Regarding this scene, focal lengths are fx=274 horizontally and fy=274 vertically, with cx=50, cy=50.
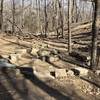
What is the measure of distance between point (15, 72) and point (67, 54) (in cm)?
586

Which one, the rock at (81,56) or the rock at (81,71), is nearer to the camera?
the rock at (81,71)

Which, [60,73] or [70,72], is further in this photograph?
[70,72]

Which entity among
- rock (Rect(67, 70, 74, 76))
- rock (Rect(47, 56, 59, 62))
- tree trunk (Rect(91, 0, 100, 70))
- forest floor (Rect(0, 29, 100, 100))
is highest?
tree trunk (Rect(91, 0, 100, 70))

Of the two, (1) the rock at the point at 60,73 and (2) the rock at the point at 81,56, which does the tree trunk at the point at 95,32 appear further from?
(1) the rock at the point at 60,73

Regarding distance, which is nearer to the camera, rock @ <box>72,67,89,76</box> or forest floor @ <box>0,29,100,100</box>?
forest floor @ <box>0,29,100,100</box>

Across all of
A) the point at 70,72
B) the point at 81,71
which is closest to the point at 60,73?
the point at 70,72

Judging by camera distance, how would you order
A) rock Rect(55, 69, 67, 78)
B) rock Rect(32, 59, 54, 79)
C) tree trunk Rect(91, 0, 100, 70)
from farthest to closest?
1. tree trunk Rect(91, 0, 100, 70)
2. rock Rect(32, 59, 54, 79)
3. rock Rect(55, 69, 67, 78)

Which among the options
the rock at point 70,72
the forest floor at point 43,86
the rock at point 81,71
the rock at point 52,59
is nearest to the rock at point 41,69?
the forest floor at point 43,86

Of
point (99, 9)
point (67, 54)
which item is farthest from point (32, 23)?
point (99, 9)

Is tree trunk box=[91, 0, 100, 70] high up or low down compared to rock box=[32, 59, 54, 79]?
up

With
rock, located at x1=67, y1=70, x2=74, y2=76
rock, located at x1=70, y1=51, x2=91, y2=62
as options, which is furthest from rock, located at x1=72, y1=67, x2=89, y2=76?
rock, located at x1=70, y1=51, x2=91, y2=62

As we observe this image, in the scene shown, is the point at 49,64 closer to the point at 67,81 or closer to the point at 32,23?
the point at 67,81

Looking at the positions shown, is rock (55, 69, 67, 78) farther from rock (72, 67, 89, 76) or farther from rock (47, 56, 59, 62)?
rock (47, 56, 59, 62)

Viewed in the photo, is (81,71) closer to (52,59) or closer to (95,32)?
(95,32)
